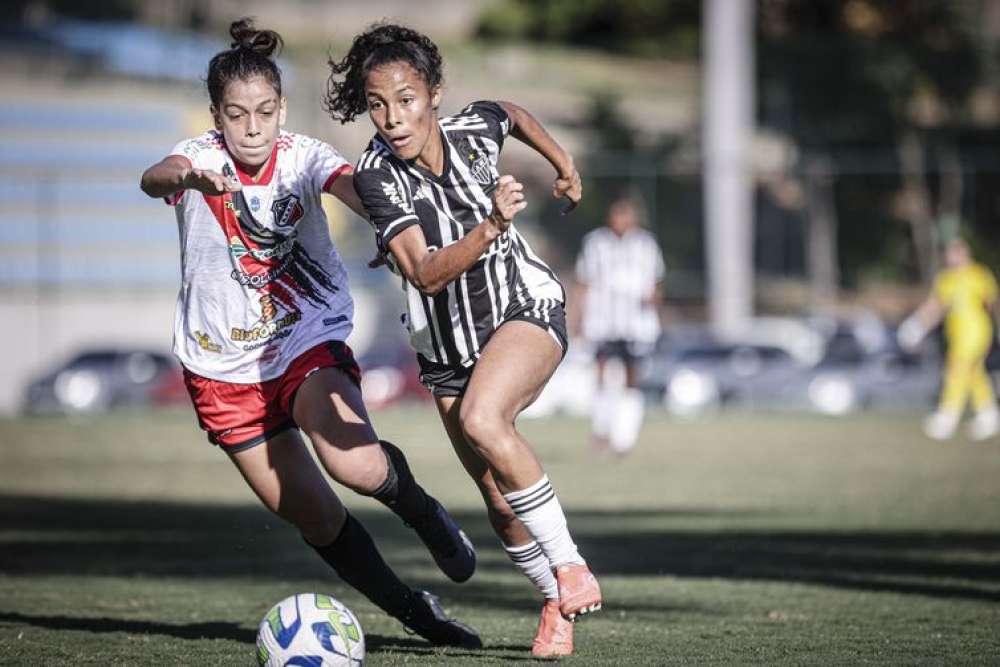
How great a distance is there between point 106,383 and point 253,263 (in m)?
25.2

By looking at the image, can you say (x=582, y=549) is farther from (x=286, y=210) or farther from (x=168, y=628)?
(x=286, y=210)

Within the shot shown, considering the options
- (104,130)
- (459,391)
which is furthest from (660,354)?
(459,391)

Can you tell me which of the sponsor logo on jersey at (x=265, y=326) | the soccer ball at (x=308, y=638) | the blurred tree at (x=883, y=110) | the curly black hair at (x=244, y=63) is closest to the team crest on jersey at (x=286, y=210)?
the sponsor logo on jersey at (x=265, y=326)

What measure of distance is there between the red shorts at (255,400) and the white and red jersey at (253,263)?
0.04 m

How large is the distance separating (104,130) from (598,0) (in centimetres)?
2955

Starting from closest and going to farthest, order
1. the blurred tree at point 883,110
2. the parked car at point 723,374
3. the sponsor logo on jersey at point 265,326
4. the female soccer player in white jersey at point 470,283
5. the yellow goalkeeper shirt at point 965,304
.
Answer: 1. the female soccer player in white jersey at point 470,283
2. the sponsor logo on jersey at point 265,326
3. the yellow goalkeeper shirt at point 965,304
4. the parked car at point 723,374
5. the blurred tree at point 883,110

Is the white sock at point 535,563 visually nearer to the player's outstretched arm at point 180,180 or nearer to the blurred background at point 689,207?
the player's outstretched arm at point 180,180

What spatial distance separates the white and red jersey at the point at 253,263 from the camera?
560cm

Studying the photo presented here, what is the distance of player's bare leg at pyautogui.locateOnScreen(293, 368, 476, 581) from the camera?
5.47 meters

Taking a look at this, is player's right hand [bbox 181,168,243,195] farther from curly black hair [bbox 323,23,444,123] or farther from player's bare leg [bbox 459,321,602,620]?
player's bare leg [bbox 459,321,602,620]

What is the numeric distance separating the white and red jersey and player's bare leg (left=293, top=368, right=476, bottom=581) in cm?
20

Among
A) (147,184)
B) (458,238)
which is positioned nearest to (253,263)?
(147,184)

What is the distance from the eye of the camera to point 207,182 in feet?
16.7

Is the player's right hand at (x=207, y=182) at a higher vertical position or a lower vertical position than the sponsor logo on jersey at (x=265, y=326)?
higher
